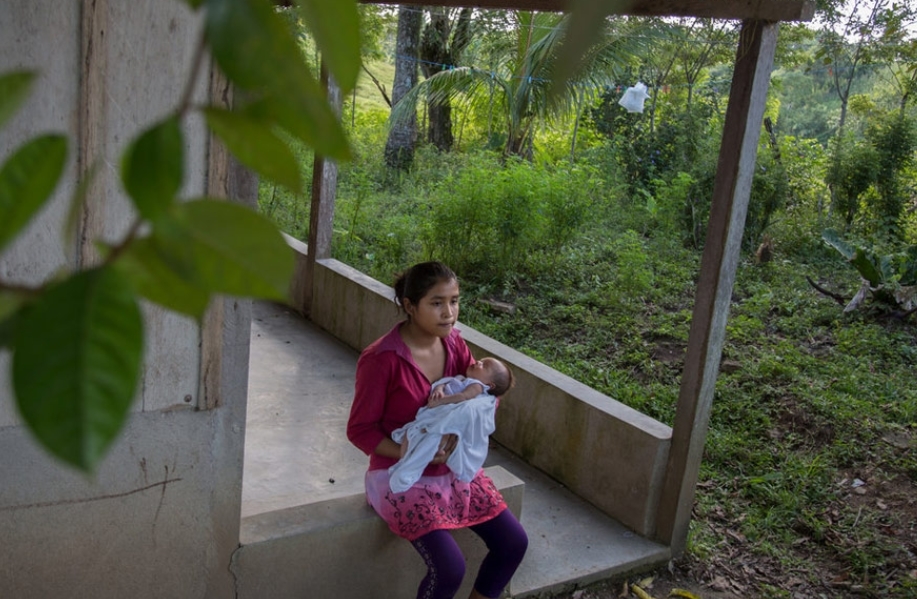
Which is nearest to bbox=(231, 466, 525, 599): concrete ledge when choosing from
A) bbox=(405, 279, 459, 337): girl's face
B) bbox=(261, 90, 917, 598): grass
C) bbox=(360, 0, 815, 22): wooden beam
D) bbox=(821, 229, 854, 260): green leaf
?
bbox=(405, 279, 459, 337): girl's face

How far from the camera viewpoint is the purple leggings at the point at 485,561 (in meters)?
2.95

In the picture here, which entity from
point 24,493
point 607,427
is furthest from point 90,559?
point 607,427

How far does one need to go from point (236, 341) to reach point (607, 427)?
215 cm

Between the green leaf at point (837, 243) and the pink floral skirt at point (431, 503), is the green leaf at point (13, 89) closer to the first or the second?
the pink floral skirt at point (431, 503)

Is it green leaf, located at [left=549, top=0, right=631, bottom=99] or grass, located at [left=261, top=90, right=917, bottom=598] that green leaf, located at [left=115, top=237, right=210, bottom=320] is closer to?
green leaf, located at [left=549, top=0, right=631, bottom=99]

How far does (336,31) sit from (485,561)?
2.98 metres

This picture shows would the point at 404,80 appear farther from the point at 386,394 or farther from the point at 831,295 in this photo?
the point at 386,394

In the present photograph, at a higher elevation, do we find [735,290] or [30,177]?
[30,177]

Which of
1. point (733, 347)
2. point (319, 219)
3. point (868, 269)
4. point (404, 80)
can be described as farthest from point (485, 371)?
point (404, 80)

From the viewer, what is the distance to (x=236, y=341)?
2.62m

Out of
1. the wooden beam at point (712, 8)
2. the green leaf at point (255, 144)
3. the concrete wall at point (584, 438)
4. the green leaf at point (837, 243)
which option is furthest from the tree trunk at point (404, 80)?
the green leaf at point (255, 144)

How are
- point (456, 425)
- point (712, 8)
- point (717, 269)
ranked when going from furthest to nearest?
1. point (717, 269)
2. point (712, 8)
3. point (456, 425)

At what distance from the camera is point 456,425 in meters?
2.95

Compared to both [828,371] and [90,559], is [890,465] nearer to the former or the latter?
[828,371]
